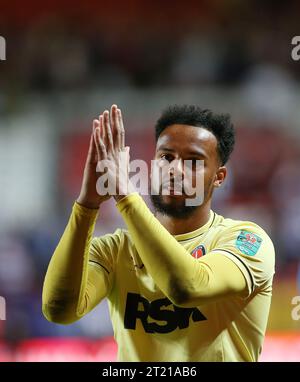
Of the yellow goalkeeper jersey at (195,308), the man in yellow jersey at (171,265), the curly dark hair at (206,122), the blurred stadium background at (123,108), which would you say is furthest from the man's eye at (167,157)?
the blurred stadium background at (123,108)

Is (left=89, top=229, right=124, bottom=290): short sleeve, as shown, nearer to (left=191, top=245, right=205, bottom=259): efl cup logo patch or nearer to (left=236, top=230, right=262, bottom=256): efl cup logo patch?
(left=191, top=245, right=205, bottom=259): efl cup logo patch

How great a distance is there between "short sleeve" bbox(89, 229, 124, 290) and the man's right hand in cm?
28

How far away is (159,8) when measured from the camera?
452 cm

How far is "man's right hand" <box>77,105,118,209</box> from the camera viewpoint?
4.54 feet

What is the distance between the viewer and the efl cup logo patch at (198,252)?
163 cm

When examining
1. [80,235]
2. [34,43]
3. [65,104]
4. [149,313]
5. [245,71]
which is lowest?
[149,313]

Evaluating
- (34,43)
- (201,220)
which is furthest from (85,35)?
(201,220)

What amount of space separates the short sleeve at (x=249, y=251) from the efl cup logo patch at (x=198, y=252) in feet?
0.14

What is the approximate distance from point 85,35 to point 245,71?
126 cm

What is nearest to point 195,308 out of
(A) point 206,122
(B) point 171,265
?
(B) point 171,265

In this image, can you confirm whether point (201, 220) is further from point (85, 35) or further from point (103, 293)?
point (85, 35)

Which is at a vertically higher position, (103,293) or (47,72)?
(47,72)

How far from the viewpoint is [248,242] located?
159 cm

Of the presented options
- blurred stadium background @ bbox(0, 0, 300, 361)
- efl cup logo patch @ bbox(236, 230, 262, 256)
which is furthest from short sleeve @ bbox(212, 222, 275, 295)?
blurred stadium background @ bbox(0, 0, 300, 361)
